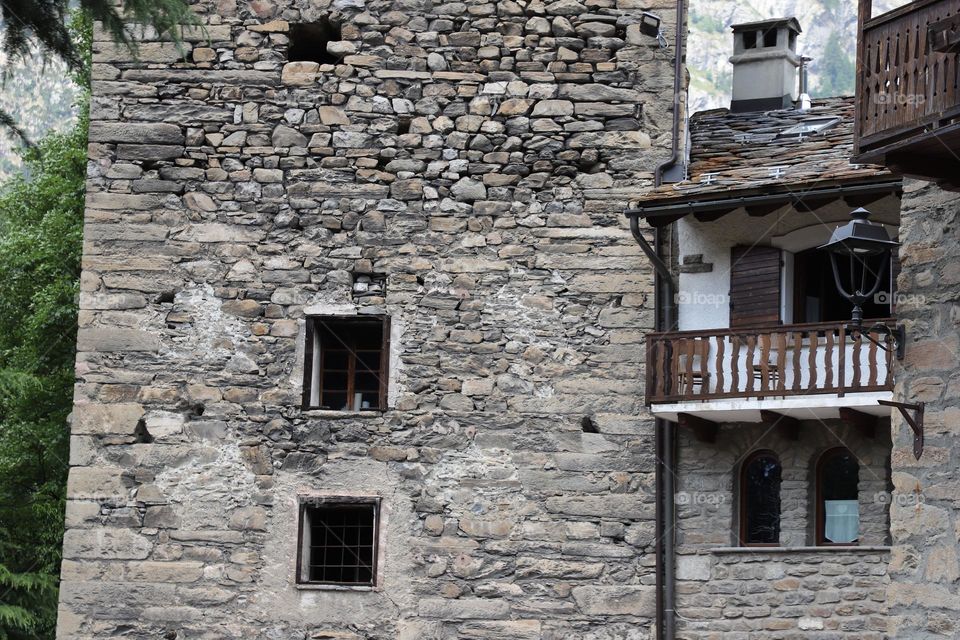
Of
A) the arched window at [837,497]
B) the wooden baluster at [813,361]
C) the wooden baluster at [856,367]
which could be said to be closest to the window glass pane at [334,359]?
the wooden baluster at [813,361]

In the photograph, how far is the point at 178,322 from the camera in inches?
583

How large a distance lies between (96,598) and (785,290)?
21.8 feet

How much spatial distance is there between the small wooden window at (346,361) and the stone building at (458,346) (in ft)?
0.12

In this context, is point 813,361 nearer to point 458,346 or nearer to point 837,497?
point 837,497

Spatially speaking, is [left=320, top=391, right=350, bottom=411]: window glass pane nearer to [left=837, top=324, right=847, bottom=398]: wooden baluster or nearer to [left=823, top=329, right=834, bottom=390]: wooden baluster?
[left=823, top=329, right=834, bottom=390]: wooden baluster

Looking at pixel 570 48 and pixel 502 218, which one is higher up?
pixel 570 48

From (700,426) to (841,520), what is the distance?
1.41 meters

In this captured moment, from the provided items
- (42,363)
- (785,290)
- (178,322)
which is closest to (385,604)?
(178,322)

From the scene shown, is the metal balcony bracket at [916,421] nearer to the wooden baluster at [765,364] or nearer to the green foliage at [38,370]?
the wooden baluster at [765,364]

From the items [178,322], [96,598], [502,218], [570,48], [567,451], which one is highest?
[570,48]

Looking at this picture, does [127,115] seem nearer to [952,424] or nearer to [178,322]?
[178,322]

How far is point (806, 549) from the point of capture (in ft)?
44.5

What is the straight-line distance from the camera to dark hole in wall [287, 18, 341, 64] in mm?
15273

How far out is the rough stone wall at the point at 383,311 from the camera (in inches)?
561
